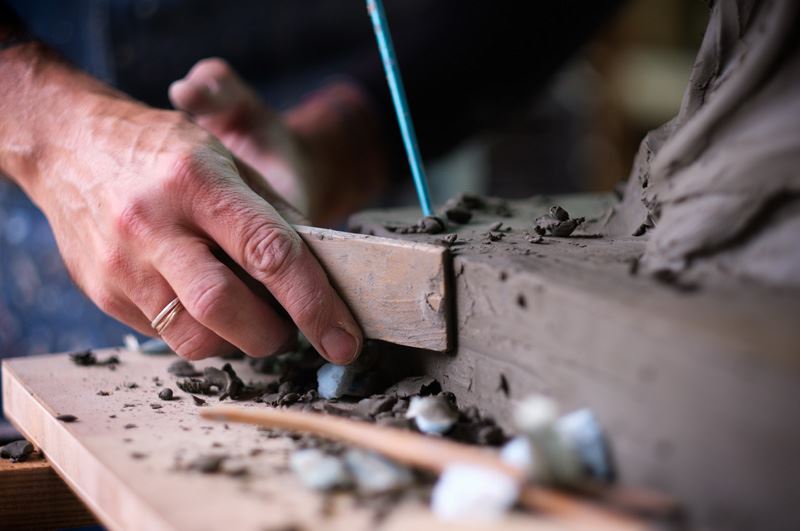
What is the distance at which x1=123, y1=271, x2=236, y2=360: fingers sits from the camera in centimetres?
104

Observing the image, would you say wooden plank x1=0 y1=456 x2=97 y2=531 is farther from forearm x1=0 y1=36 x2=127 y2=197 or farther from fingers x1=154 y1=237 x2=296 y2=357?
forearm x1=0 y1=36 x2=127 y2=197

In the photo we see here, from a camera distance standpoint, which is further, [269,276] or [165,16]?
[165,16]

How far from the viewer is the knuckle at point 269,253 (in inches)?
38.6

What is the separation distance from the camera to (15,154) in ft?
4.03

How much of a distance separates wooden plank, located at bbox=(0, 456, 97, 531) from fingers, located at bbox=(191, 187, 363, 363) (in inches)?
13.3

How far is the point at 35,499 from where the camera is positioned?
0.97m

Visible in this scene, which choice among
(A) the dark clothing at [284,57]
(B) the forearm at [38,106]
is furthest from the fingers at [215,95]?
(A) the dark clothing at [284,57]

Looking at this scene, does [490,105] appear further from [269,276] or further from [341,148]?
[269,276]

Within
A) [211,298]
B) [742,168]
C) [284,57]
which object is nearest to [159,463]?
[211,298]

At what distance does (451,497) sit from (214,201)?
529mm

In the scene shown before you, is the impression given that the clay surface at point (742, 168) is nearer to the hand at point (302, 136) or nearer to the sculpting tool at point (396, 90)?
the sculpting tool at point (396, 90)

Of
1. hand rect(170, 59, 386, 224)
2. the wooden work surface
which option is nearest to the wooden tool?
the wooden work surface

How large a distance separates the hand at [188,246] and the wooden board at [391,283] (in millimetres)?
23

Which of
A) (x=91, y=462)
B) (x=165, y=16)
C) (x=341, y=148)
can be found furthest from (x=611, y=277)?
(x=165, y=16)
